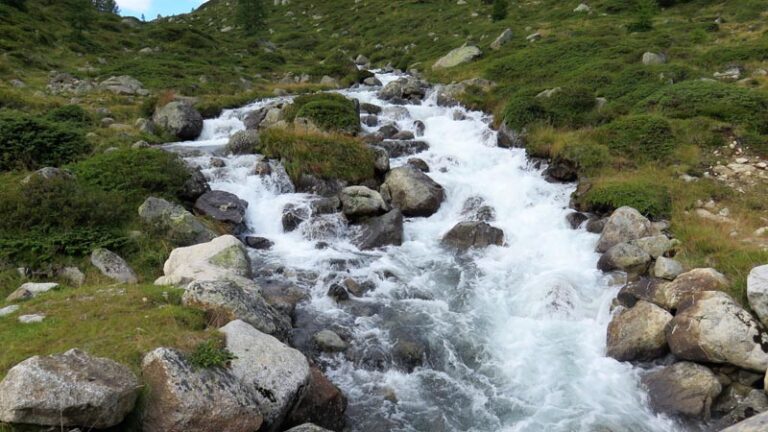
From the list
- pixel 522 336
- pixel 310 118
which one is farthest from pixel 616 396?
pixel 310 118

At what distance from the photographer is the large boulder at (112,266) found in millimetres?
11789

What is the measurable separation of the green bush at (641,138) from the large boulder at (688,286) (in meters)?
7.61

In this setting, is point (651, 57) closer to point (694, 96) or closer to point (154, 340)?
point (694, 96)

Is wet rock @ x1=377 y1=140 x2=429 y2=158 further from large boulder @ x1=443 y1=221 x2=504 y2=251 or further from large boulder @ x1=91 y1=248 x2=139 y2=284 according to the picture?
large boulder @ x1=91 y1=248 x2=139 y2=284

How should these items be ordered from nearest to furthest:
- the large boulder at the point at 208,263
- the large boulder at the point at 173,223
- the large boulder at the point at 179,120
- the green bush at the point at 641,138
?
the large boulder at the point at 208,263 < the large boulder at the point at 173,223 < the green bush at the point at 641,138 < the large boulder at the point at 179,120

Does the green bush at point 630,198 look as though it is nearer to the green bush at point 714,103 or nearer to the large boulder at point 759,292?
the large boulder at point 759,292

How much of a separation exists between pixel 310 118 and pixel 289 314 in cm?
1303

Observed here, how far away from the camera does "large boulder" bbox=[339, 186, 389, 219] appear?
53.9 feet

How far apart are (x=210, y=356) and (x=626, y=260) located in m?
10.5

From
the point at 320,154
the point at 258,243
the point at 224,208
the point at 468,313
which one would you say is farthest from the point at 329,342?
the point at 320,154

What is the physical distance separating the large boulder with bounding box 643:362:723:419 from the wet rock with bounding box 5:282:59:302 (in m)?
12.3

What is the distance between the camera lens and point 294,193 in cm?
1825

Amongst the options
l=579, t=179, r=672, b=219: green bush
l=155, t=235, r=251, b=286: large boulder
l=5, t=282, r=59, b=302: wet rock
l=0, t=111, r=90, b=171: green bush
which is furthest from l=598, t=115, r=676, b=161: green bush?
l=0, t=111, r=90, b=171: green bush

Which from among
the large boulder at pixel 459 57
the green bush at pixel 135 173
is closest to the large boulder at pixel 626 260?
the green bush at pixel 135 173
